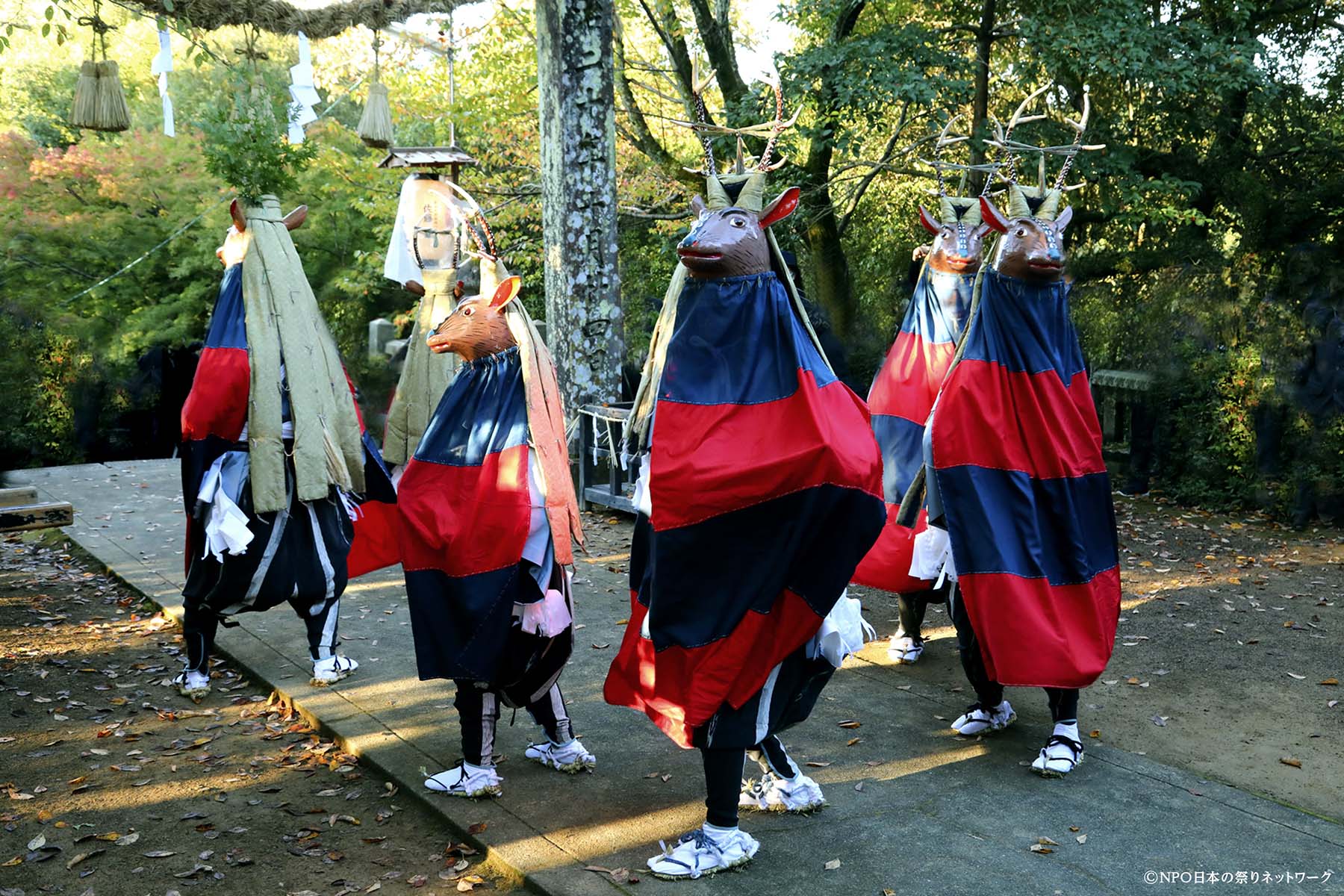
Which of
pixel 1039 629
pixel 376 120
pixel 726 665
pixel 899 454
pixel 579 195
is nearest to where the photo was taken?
pixel 726 665

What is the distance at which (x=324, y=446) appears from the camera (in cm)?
586

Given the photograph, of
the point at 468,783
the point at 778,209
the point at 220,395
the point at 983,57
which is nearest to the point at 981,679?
the point at 468,783

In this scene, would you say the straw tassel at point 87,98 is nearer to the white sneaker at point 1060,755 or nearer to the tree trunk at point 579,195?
the tree trunk at point 579,195

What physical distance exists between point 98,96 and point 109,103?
0.23 feet

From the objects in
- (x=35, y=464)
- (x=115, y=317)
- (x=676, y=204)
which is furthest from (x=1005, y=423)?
(x=115, y=317)

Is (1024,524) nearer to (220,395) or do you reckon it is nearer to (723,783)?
(723,783)

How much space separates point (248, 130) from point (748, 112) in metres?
6.66

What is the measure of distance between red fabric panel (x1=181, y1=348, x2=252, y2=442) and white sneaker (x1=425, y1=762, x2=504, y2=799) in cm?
219

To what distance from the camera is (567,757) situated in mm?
4816

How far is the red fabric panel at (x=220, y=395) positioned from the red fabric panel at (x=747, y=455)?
8.92 feet

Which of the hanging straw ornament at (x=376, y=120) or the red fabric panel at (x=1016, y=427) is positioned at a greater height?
the hanging straw ornament at (x=376, y=120)

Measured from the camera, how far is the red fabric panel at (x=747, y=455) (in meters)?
3.80

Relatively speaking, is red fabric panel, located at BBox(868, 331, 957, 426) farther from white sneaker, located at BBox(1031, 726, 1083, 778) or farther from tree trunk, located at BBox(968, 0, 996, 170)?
tree trunk, located at BBox(968, 0, 996, 170)

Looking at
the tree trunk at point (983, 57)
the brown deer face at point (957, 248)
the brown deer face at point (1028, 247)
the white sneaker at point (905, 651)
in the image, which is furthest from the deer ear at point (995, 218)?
the tree trunk at point (983, 57)
